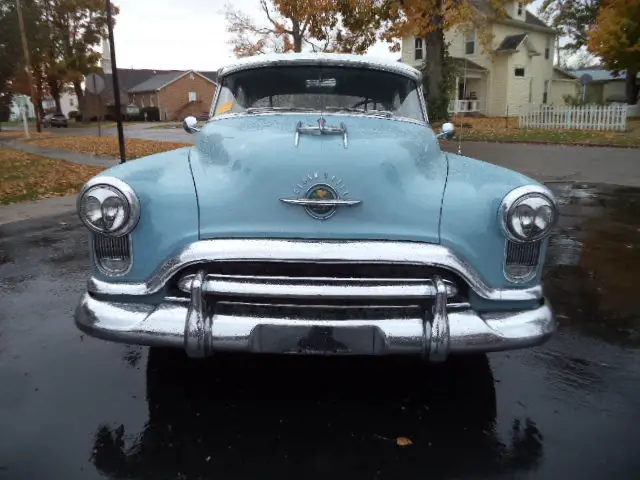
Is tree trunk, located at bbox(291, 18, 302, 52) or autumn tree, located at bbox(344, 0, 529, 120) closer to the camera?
autumn tree, located at bbox(344, 0, 529, 120)

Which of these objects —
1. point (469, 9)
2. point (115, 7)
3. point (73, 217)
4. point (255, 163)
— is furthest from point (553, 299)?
point (115, 7)

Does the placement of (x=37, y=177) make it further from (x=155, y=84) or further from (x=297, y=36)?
(x=155, y=84)

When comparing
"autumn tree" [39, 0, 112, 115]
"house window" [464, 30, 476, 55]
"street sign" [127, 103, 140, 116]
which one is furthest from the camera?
"street sign" [127, 103, 140, 116]

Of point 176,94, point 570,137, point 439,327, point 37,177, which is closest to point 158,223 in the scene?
point 439,327

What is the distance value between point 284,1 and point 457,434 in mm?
22171

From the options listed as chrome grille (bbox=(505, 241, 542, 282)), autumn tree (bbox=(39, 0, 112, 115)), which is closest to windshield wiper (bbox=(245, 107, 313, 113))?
chrome grille (bbox=(505, 241, 542, 282))

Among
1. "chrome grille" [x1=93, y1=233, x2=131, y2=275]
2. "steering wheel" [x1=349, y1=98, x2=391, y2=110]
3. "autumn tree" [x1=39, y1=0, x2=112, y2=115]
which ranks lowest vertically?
"chrome grille" [x1=93, y1=233, x2=131, y2=275]

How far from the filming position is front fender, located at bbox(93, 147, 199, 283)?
2.30m

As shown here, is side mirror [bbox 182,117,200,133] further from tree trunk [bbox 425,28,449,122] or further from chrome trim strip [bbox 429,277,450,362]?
tree trunk [bbox 425,28,449,122]

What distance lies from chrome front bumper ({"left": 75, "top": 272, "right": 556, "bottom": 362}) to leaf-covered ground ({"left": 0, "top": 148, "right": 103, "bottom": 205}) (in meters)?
7.11

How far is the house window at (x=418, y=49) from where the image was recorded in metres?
34.0

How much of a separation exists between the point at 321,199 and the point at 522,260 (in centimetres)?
93

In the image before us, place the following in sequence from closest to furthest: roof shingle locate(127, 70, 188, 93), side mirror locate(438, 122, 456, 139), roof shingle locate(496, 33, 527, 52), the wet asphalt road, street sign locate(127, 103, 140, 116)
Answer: the wet asphalt road
side mirror locate(438, 122, 456, 139)
roof shingle locate(496, 33, 527, 52)
street sign locate(127, 103, 140, 116)
roof shingle locate(127, 70, 188, 93)

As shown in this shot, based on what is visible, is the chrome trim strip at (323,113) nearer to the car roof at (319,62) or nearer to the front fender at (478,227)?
the car roof at (319,62)
